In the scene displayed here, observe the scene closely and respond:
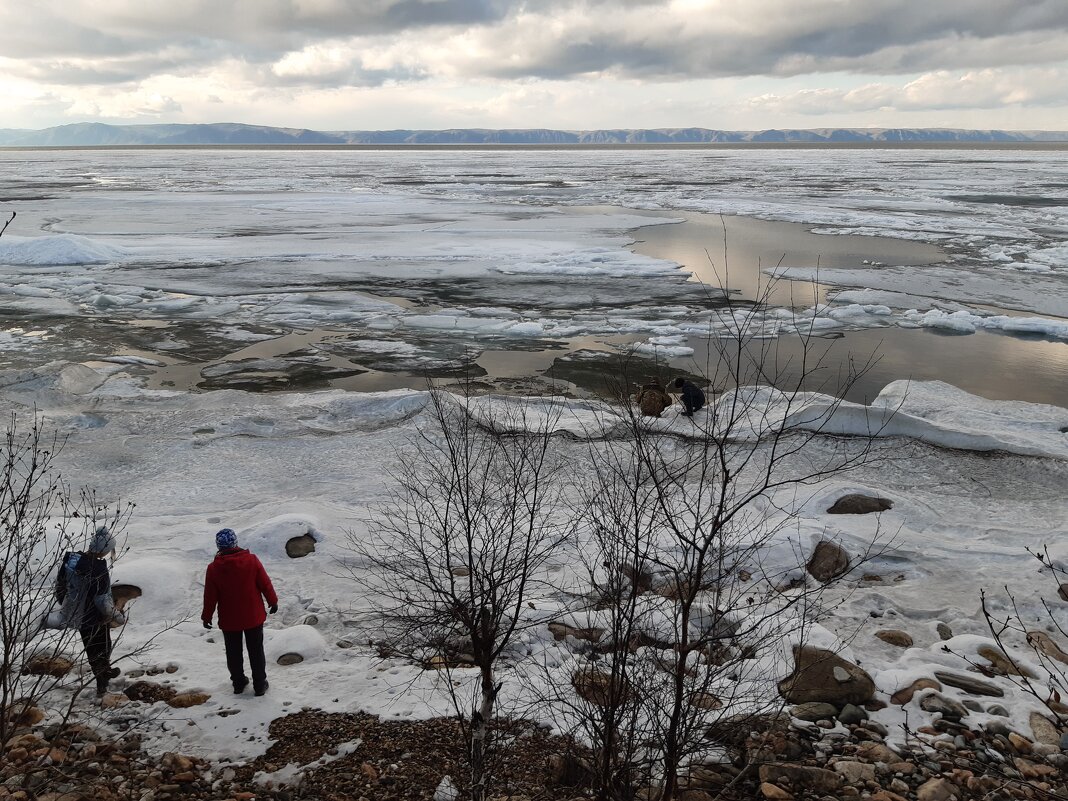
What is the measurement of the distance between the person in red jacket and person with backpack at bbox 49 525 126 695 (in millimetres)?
685

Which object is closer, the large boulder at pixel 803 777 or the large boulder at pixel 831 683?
the large boulder at pixel 803 777

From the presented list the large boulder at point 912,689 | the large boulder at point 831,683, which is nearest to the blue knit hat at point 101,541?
the large boulder at point 831,683

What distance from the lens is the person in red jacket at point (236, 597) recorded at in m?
5.36

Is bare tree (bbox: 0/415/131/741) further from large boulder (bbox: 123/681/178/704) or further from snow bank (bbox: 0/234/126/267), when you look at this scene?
snow bank (bbox: 0/234/126/267)

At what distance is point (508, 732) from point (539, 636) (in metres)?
1.27

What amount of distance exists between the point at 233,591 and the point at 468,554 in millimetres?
1715

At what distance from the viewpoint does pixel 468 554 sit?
5344 mm

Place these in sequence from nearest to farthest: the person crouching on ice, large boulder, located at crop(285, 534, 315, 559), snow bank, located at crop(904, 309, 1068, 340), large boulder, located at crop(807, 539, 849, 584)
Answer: large boulder, located at crop(807, 539, 849, 584)
large boulder, located at crop(285, 534, 315, 559)
the person crouching on ice
snow bank, located at crop(904, 309, 1068, 340)

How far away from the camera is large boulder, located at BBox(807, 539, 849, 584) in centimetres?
729

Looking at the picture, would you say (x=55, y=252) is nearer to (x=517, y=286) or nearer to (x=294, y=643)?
(x=517, y=286)

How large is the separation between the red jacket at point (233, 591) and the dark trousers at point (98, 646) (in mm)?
709

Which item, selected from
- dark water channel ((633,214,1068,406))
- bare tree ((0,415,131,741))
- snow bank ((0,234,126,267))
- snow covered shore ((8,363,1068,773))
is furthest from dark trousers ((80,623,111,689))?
snow bank ((0,234,126,267))

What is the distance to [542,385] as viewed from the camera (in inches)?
498

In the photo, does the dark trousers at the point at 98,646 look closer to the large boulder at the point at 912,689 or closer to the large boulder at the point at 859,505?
the large boulder at the point at 912,689
